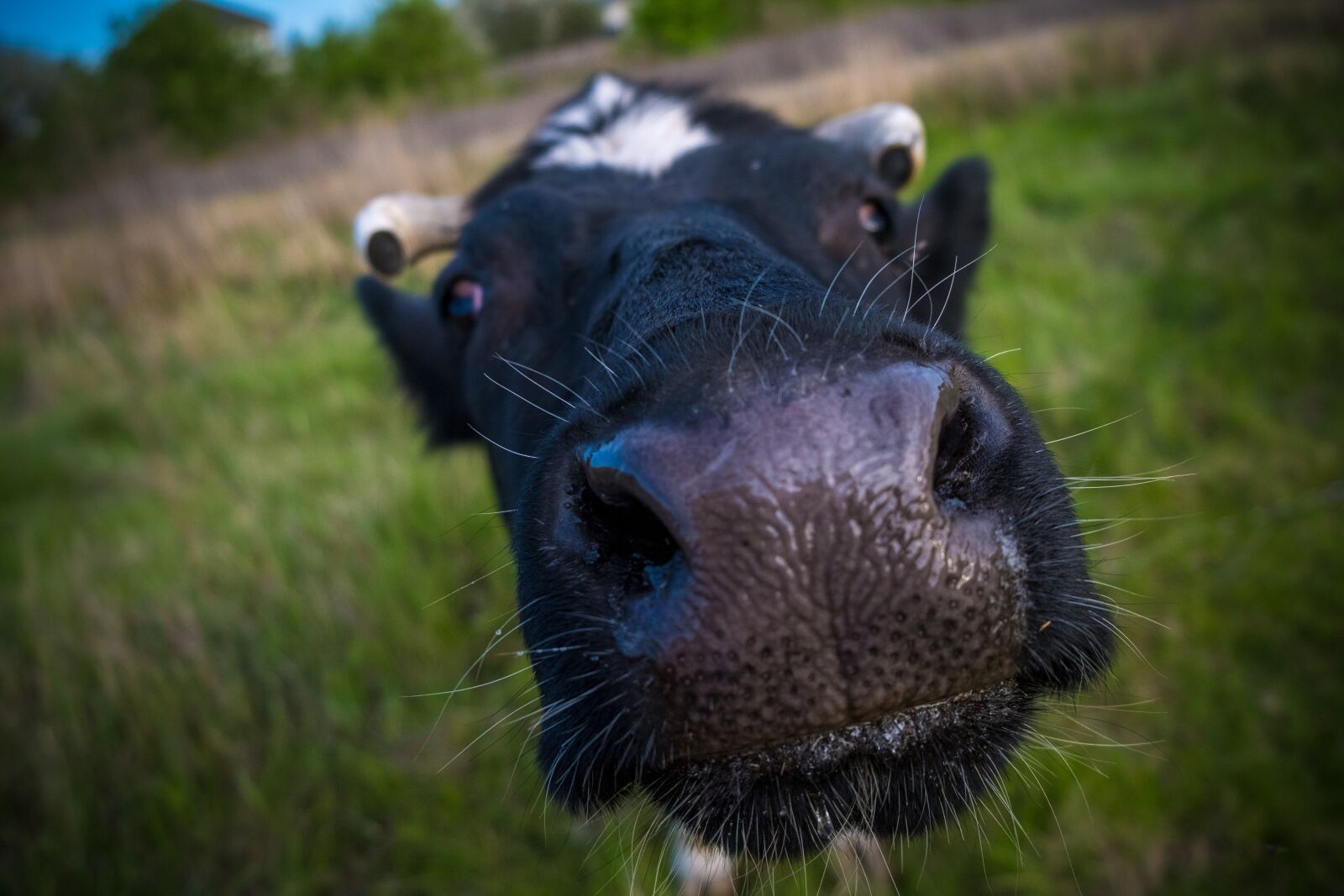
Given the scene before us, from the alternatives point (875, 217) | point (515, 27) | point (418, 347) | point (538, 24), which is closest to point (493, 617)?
point (418, 347)

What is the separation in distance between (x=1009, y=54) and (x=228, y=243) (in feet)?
44.4

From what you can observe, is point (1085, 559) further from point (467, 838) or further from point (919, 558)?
point (467, 838)

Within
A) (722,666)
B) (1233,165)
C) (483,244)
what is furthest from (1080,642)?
(1233,165)

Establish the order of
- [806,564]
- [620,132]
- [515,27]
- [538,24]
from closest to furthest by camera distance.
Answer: [806,564]
[620,132]
[538,24]
[515,27]

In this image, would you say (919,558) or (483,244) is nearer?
(919,558)

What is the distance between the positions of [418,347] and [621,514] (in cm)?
282

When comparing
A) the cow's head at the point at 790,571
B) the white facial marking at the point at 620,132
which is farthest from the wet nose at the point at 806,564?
the white facial marking at the point at 620,132

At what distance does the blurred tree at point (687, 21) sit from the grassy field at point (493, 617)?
71.8 ft

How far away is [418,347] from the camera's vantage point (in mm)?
3580

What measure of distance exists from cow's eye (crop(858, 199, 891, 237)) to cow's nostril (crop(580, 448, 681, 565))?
72.2 inches

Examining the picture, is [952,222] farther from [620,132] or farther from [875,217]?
[620,132]

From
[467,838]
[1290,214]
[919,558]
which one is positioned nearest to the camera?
[919,558]

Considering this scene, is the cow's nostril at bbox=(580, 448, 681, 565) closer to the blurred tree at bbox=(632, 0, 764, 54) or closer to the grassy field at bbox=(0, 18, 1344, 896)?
the grassy field at bbox=(0, 18, 1344, 896)

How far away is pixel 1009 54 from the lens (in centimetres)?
1159
